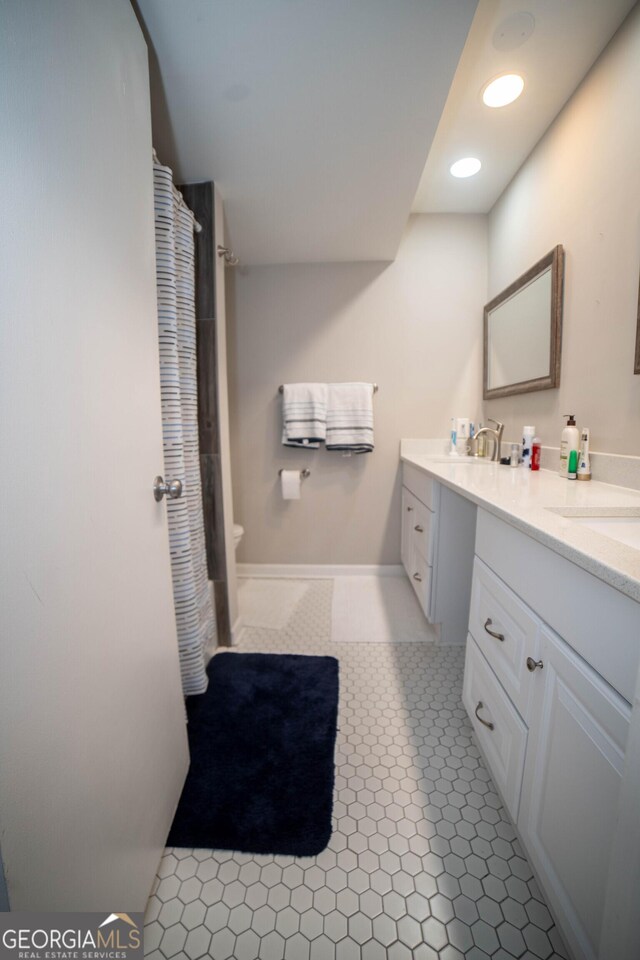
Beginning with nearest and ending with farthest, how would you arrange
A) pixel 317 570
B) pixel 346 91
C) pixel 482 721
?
1. pixel 482 721
2. pixel 346 91
3. pixel 317 570

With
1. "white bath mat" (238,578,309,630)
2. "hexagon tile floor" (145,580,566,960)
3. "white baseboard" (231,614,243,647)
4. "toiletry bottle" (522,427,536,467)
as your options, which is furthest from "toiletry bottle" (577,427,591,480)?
"white baseboard" (231,614,243,647)

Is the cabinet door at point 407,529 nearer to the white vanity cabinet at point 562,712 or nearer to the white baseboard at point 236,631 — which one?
the white baseboard at point 236,631

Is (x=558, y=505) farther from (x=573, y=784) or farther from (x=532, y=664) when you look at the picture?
(x=573, y=784)

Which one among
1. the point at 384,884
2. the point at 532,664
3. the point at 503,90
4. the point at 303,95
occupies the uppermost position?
the point at 503,90

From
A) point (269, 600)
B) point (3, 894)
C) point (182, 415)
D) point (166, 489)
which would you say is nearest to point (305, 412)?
point (182, 415)

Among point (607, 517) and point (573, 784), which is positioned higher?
point (607, 517)

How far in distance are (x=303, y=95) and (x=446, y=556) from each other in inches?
69.1

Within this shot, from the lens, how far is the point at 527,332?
1.80 meters

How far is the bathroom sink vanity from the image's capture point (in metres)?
0.52

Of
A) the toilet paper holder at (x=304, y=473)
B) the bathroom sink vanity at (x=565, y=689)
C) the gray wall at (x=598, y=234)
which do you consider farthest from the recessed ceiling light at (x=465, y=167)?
the toilet paper holder at (x=304, y=473)

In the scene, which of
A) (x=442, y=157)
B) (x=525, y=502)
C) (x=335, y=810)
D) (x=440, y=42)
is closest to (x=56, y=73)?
(x=440, y=42)

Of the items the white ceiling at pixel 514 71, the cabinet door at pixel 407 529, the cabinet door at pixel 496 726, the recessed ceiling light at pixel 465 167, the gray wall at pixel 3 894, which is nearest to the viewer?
the gray wall at pixel 3 894

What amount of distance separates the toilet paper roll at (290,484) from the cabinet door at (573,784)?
6.01 feet

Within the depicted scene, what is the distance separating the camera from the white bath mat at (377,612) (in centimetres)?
188
